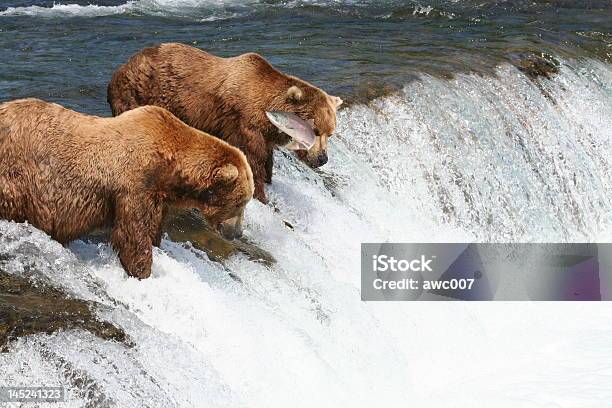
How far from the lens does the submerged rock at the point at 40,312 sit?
15.3 ft

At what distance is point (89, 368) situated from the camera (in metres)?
4.60

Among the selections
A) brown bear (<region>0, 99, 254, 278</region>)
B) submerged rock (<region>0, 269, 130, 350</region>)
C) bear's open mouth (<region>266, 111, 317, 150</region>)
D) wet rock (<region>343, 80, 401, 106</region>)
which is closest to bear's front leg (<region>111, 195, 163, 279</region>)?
brown bear (<region>0, 99, 254, 278</region>)

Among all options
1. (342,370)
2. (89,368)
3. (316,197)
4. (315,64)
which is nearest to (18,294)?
(89,368)

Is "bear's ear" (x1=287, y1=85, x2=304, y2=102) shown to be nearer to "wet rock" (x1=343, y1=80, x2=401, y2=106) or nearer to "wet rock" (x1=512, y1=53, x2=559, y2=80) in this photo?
"wet rock" (x1=343, y1=80, x2=401, y2=106)

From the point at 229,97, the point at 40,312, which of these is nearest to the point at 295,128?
the point at 229,97

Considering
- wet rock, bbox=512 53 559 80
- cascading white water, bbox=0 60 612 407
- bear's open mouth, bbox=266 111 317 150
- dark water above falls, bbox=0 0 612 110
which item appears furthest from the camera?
wet rock, bbox=512 53 559 80

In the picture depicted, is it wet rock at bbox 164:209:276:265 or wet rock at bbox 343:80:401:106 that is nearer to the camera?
wet rock at bbox 164:209:276:265

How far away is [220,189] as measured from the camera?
5.65 m

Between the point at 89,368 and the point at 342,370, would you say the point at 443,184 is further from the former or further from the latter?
the point at 89,368

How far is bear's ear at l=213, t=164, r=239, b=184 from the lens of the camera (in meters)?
5.55

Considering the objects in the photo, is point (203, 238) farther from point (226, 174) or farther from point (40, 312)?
point (40, 312)

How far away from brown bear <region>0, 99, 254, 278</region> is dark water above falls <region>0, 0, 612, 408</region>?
18 centimetres

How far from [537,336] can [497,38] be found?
661 cm

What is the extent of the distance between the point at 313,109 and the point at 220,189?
79.7 inches
